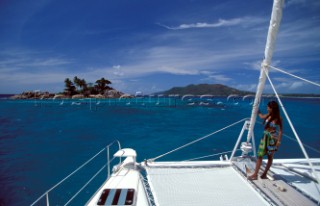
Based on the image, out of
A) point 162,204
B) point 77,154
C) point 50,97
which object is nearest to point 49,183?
point 77,154

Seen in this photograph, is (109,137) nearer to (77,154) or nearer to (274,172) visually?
(77,154)

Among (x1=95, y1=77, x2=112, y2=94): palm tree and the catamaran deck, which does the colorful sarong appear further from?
(x1=95, y1=77, x2=112, y2=94): palm tree

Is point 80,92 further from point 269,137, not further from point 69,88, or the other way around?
point 269,137

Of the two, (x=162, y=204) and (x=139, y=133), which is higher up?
(x=162, y=204)

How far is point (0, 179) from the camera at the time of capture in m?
9.77

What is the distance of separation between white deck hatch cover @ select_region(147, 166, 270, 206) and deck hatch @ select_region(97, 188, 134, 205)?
0.48 meters

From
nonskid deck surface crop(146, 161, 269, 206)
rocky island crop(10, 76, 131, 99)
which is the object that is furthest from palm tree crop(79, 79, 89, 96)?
nonskid deck surface crop(146, 161, 269, 206)

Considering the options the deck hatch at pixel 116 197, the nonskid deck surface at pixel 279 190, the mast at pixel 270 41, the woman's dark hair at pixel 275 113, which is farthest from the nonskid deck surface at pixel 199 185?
the mast at pixel 270 41

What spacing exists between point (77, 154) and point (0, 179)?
14.1ft

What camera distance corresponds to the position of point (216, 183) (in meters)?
3.97

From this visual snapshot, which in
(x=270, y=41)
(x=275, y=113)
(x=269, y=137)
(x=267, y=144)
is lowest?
(x=267, y=144)

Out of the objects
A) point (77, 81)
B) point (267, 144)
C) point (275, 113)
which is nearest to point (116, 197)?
point (267, 144)

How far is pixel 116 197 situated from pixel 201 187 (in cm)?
158

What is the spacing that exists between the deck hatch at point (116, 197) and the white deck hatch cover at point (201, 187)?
0.48 metres
